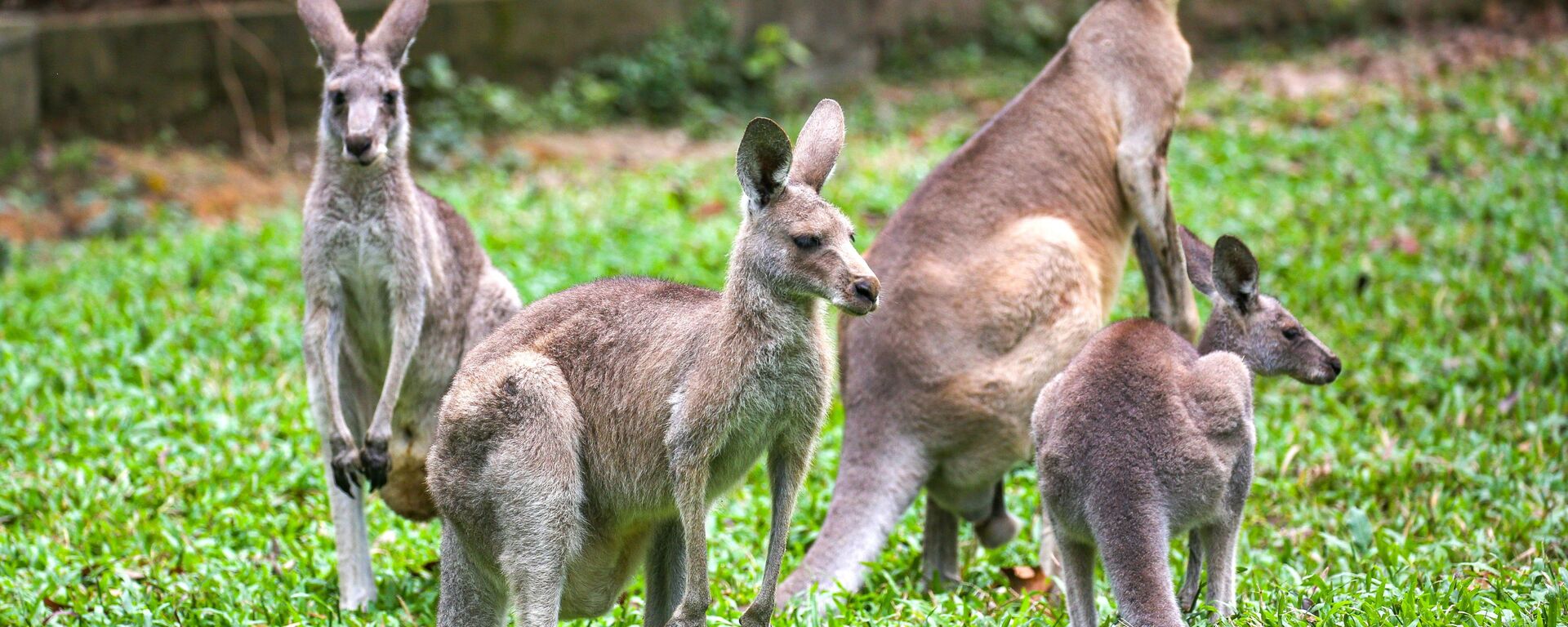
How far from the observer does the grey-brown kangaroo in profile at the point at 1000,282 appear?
4.34 metres

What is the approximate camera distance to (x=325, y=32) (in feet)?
14.3

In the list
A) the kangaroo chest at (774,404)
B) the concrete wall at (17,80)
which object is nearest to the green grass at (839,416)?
the kangaroo chest at (774,404)

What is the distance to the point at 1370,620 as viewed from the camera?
3.49 metres

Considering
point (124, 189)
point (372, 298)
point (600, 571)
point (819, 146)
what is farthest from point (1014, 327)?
point (124, 189)

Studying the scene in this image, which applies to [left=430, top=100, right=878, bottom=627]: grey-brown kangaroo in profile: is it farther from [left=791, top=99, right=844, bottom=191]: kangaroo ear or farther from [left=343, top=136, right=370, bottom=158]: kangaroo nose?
[left=343, top=136, right=370, bottom=158]: kangaroo nose

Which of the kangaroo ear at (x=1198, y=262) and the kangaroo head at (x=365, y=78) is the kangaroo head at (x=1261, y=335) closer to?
the kangaroo ear at (x=1198, y=262)

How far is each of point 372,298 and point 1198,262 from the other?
2488 millimetres

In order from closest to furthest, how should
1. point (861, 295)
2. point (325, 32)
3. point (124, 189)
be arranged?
point (861, 295) → point (325, 32) → point (124, 189)

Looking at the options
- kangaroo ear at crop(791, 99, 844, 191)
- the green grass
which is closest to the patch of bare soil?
the green grass

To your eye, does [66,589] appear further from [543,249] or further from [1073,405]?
[543,249]

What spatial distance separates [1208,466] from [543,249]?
502 cm

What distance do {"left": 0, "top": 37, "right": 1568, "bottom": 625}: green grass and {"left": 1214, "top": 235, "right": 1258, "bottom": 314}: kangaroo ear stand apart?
811mm

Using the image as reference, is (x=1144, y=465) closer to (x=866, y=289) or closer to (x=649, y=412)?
(x=866, y=289)

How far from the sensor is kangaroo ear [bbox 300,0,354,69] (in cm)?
435
